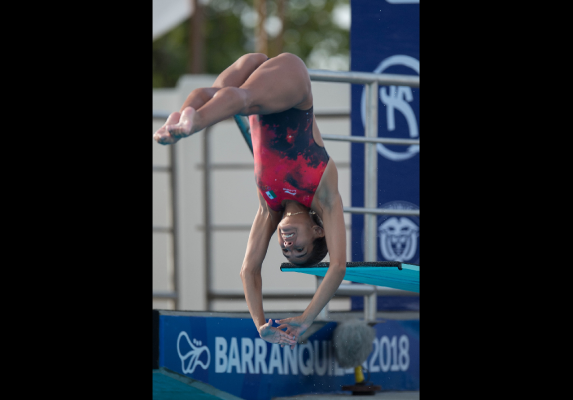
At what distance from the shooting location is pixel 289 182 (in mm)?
3732

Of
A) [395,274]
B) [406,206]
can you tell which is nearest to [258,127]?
[395,274]

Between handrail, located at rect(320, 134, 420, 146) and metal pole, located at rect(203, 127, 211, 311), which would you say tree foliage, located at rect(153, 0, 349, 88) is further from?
handrail, located at rect(320, 134, 420, 146)

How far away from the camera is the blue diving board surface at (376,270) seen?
155 inches

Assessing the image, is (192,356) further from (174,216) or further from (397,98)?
(397,98)

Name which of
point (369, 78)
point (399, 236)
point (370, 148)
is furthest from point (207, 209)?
point (369, 78)

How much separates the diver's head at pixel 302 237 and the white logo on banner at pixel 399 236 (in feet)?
5.96

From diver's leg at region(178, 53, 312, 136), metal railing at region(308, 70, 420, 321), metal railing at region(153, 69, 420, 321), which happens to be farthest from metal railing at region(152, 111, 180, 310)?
diver's leg at region(178, 53, 312, 136)

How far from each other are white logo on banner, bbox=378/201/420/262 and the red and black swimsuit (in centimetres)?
195

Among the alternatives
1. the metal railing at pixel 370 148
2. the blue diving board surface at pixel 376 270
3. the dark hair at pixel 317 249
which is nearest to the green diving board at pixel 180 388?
the metal railing at pixel 370 148

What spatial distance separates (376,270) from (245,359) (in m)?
1.43

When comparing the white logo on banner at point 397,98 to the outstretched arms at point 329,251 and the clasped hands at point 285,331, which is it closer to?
the outstretched arms at point 329,251

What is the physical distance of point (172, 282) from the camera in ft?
22.6
